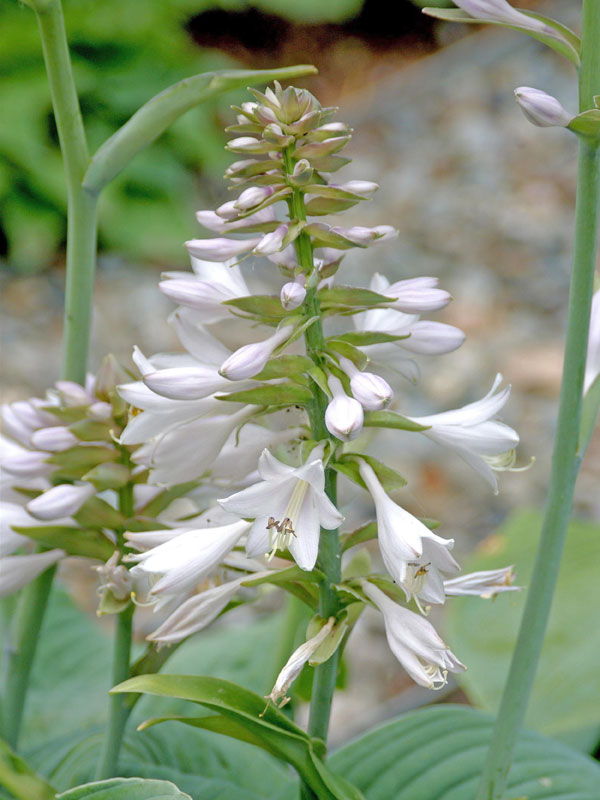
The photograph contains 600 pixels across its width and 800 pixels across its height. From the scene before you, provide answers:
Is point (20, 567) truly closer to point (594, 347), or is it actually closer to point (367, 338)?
point (367, 338)

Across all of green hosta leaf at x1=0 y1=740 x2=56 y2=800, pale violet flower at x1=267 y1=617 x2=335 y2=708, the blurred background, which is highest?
the blurred background

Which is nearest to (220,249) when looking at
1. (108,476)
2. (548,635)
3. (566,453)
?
(108,476)

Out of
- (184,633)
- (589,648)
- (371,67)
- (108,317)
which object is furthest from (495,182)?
(184,633)

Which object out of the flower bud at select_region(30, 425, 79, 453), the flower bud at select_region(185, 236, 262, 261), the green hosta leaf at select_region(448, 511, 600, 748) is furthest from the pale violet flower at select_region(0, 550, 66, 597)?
the green hosta leaf at select_region(448, 511, 600, 748)

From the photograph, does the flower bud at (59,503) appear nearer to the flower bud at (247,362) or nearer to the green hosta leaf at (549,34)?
the flower bud at (247,362)

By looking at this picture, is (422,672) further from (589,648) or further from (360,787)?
(589,648)

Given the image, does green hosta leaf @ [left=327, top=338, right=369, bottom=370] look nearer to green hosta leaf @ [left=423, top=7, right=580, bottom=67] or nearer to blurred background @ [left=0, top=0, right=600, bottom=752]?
green hosta leaf @ [left=423, top=7, right=580, bottom=67]
